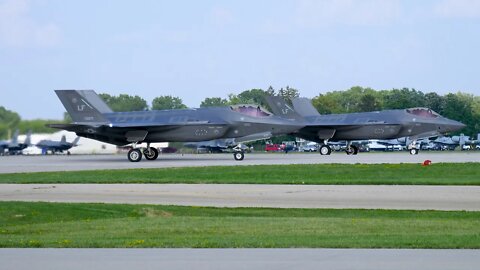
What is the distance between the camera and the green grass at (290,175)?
106 ft

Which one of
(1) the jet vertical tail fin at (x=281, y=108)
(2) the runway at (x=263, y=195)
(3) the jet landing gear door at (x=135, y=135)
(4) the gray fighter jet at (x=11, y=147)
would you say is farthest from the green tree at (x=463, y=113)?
(2) the runway at (x=263, y=195)

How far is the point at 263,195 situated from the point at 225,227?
922 centimetres

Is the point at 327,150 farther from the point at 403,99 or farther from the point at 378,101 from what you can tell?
the point at 378,101

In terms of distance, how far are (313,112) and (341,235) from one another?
5783cm

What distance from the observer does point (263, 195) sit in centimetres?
2695

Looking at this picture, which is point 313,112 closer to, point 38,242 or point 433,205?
point 433,205

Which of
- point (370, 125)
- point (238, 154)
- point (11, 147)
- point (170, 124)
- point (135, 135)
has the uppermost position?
point (370, 125)

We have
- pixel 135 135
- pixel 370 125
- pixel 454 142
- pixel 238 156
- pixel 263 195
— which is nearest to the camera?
pixel 263 195

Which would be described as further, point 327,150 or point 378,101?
point 378,101

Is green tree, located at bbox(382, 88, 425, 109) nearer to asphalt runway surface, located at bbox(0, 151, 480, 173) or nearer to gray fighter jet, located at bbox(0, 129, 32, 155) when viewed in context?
gray fighter jet, located at bbox(0, 129, 32, 155)

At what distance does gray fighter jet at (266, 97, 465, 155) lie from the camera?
64125 millimetres

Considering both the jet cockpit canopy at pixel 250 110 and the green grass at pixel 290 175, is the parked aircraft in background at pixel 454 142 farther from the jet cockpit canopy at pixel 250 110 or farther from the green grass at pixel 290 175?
the green grass at pixel 290 175
